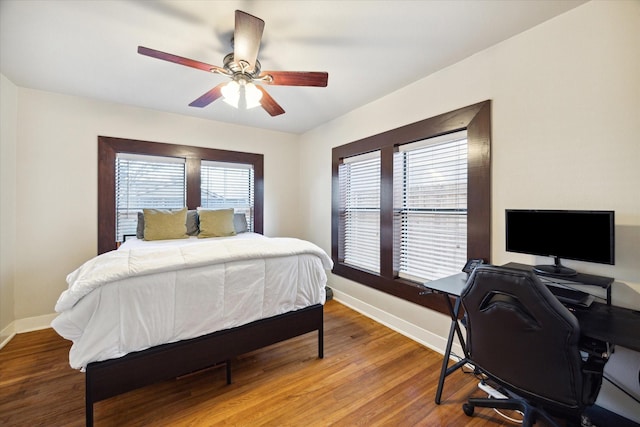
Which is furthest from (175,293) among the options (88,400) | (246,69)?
(246,69)

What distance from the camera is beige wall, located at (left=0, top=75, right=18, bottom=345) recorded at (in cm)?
248

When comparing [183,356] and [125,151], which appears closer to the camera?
[183,356]

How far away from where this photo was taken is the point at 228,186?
398cm

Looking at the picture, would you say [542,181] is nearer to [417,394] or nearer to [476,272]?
[476,272]

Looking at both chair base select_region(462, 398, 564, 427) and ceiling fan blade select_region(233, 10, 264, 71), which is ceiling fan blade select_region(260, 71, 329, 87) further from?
chair base select_region(462, 398, 564, 427)

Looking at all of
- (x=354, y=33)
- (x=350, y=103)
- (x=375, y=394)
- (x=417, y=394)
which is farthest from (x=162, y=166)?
(x=417, y=394)

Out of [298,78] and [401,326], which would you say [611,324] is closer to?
[401,326]

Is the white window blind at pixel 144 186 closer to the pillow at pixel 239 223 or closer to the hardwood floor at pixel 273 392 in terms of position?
the pillow at pixel 239 223

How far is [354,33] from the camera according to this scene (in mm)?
1887

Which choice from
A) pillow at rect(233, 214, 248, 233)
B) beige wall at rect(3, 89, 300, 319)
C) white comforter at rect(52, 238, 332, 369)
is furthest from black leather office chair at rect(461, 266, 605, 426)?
beige wall at rect(3, 89, 300, 319)

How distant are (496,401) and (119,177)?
14.0ft

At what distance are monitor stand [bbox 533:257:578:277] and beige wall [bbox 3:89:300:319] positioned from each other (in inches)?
164

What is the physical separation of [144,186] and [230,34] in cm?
242

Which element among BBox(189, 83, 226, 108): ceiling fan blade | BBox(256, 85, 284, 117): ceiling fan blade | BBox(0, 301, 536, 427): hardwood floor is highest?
BBox(189, 83, 226, 108): ceiling fan blade
